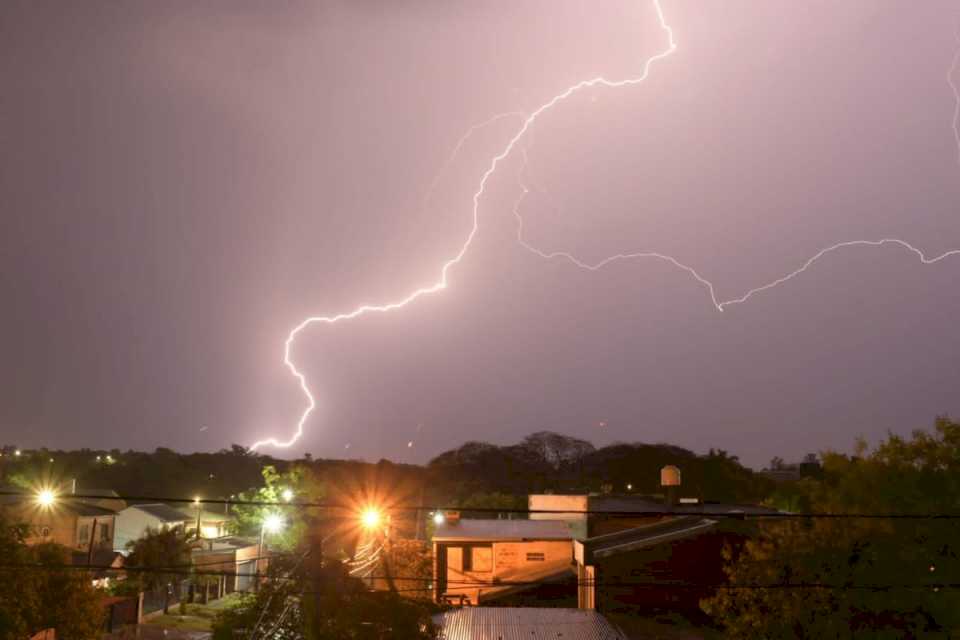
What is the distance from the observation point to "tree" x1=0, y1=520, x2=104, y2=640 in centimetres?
1972

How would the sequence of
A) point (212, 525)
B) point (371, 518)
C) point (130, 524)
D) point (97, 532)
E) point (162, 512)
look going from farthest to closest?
point (212, 525) < point (162, 512) < point (130, 524) < point (97, 532) < point (371, 518)

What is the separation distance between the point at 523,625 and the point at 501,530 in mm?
11985

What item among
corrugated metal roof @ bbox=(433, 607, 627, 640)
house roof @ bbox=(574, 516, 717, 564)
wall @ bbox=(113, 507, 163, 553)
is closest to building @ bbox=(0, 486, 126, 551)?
wall @ bbox=(113, 507, 163, 553)

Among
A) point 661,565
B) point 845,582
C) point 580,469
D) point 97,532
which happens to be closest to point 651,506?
point 661,565

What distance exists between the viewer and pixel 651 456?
267 feet

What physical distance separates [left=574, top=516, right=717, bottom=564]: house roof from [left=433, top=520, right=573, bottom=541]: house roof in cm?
456

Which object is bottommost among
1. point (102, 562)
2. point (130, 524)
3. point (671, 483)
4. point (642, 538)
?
point (102, 562)

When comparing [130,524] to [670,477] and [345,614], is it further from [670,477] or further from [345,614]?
[345,614]

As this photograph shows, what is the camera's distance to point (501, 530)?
3125cm

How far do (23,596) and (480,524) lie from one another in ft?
57.1

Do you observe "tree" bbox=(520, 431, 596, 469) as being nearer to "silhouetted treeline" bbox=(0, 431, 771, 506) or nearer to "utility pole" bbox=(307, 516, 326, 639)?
"silhouetted treeline" bbox=(0, 431, 771, 506)

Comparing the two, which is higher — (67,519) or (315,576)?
(315,576)

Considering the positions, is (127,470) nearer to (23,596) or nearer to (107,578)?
(107,578)

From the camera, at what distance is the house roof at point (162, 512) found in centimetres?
4884
